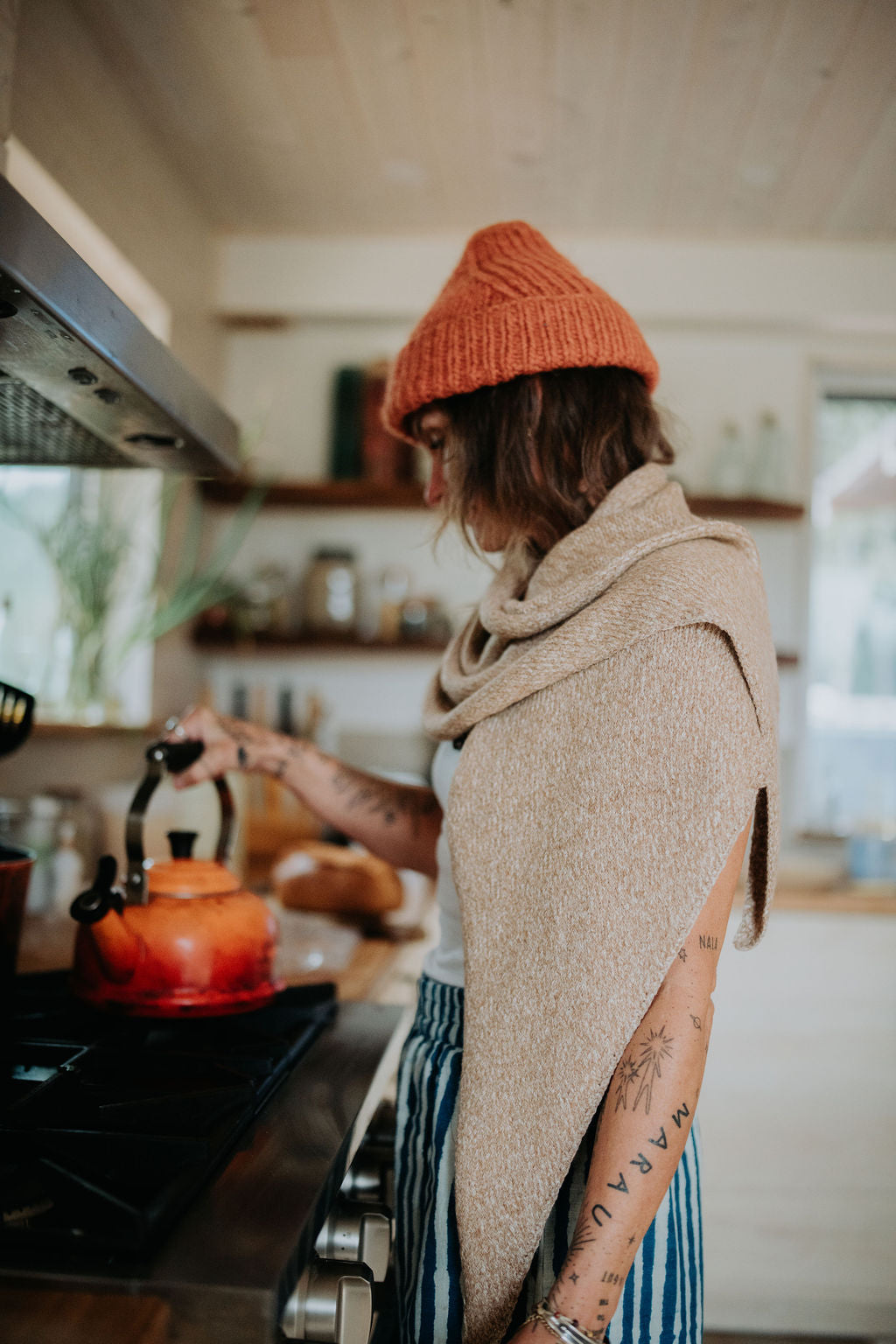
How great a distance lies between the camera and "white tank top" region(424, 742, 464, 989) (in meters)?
0.95

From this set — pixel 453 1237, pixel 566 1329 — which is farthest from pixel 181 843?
pixel 566 1329

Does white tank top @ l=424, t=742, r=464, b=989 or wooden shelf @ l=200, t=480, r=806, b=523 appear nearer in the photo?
white tank top @ l=424, t=742, r=464, b=989

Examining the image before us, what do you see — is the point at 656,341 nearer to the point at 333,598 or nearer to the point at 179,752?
the point at 333,598

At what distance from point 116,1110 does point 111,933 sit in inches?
9.0

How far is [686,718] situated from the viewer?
0.73 meters

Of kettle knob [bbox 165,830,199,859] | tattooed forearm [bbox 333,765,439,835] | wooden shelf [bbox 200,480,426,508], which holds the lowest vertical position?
kettle knob [bbox 165,830,199,859]

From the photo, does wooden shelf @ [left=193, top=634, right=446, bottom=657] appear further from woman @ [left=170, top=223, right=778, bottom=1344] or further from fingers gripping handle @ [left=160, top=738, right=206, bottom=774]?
woman @ [left=170, top=223, right=778, bottom=1344]

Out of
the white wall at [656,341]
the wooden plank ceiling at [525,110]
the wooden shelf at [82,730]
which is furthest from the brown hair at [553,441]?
the white wall at [656,341]

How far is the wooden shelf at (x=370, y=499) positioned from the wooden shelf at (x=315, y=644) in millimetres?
395

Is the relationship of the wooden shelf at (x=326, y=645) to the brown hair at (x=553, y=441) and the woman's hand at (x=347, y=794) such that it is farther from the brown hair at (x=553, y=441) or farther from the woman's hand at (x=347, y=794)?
the brown hair at (x=553, y=441)

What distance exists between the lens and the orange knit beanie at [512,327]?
88 centimetres

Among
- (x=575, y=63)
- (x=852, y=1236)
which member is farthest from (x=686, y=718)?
(x=852, y=1236)

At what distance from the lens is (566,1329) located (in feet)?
2.21

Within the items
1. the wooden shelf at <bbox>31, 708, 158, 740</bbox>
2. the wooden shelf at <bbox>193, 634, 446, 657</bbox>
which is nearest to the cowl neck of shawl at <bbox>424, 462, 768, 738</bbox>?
the wooden shelf at <bbox>31, 708, 158, 740</bbox>
